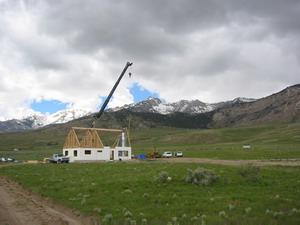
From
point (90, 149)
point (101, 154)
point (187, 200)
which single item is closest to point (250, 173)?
point (187, 200)

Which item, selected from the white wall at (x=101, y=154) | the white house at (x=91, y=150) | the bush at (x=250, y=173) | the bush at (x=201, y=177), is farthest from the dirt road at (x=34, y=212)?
the white house at (x=91, y=150)

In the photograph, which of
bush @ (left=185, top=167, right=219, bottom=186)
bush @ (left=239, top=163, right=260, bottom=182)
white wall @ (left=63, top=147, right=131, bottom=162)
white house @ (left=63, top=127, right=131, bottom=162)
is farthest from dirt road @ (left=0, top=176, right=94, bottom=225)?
white house @ (left=63, top=127, right=131, bottom=162)

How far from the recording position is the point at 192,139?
197m

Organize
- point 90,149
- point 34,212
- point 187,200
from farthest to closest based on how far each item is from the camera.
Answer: point 90,149 < point 187,200 < point 34,212

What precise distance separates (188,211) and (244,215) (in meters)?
2.81

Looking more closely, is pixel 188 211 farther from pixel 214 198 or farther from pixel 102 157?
pixel 102 157

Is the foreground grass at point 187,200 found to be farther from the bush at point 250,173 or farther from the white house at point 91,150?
the white house at point 91,150

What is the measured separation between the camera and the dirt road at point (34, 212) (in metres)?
14.2

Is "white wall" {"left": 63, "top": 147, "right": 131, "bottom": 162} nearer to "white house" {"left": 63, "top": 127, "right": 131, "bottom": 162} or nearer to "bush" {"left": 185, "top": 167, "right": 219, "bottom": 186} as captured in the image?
"white house" {"left": 63, "top": 127, "right": 131, "bottom": 162}

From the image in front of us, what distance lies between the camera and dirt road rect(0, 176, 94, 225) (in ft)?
46.6

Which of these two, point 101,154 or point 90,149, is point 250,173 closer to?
point 90,149

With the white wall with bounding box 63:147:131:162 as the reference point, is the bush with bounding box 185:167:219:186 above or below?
below

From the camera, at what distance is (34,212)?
16.2 m

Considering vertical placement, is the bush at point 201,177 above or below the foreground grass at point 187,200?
above
